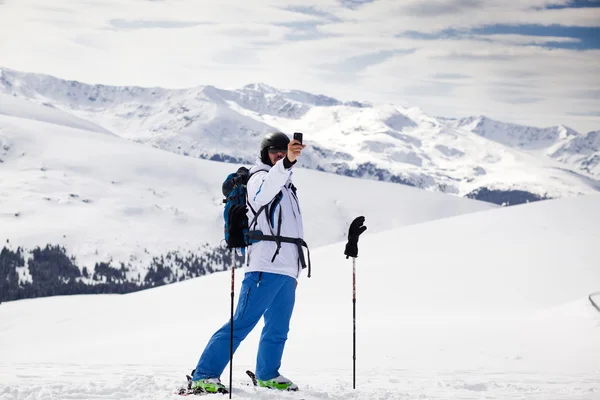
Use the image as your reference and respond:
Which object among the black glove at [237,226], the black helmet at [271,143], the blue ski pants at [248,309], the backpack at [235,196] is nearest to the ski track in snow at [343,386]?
the blue ski pants at [248,309]

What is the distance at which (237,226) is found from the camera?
771cm

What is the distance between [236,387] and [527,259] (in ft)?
73.5

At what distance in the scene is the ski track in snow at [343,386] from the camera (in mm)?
7703

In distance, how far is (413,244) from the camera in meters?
34.1

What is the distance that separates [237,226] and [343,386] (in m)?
2.96

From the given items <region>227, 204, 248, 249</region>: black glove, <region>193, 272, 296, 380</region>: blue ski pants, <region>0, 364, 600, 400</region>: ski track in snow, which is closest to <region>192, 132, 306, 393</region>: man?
<region>193, 272, 296, 380</region>: blue ski pants

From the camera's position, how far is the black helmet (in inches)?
309

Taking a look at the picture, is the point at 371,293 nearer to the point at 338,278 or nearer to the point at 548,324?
the point at 338,278

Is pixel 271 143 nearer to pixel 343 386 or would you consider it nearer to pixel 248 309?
pixel 248 309

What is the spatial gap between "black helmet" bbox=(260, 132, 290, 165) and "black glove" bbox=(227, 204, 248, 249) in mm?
706

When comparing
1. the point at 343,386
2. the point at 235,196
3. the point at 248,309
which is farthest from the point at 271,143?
the point at 343,386

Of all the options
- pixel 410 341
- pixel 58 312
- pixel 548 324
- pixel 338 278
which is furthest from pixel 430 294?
pixel 58 312

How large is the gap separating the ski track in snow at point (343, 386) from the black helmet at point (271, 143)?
2.93m

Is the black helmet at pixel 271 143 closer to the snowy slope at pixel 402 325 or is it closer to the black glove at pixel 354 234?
the black glove at pixel 354 234
